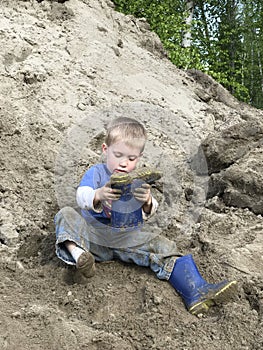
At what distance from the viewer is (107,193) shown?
2.69 meters

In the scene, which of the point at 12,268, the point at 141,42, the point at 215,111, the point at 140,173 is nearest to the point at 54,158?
the point at 12,268

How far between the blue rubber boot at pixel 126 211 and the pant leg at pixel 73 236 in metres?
0.18

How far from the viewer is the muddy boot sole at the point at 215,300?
8.67ft

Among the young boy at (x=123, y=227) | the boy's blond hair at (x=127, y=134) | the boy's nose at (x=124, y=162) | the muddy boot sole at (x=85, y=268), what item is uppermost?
the boy's blond hair at (x=127, y=134)

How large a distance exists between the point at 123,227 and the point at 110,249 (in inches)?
7.4

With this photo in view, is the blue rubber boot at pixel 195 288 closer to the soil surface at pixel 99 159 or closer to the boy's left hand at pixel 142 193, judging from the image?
the soil surface at pixel 99 159

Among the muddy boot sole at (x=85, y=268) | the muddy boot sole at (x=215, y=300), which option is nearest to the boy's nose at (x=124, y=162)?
the muddy boot sole at (x=85, y=268)

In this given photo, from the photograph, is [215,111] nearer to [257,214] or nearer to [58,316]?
[257,214]

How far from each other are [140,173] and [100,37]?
13.9 ft

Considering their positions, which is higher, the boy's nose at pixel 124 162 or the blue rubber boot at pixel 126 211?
the boy's nose at pixel 124 162

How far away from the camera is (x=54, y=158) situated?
14.0 feet

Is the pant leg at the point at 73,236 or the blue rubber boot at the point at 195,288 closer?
the blue rubber boot at the point at 195,288

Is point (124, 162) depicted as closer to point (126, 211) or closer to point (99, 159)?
point (126, 211)

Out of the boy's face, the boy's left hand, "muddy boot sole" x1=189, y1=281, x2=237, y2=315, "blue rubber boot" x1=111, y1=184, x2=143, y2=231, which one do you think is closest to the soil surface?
"muddy boot sole" x1=189, y1=281, x2=237, y2=315
